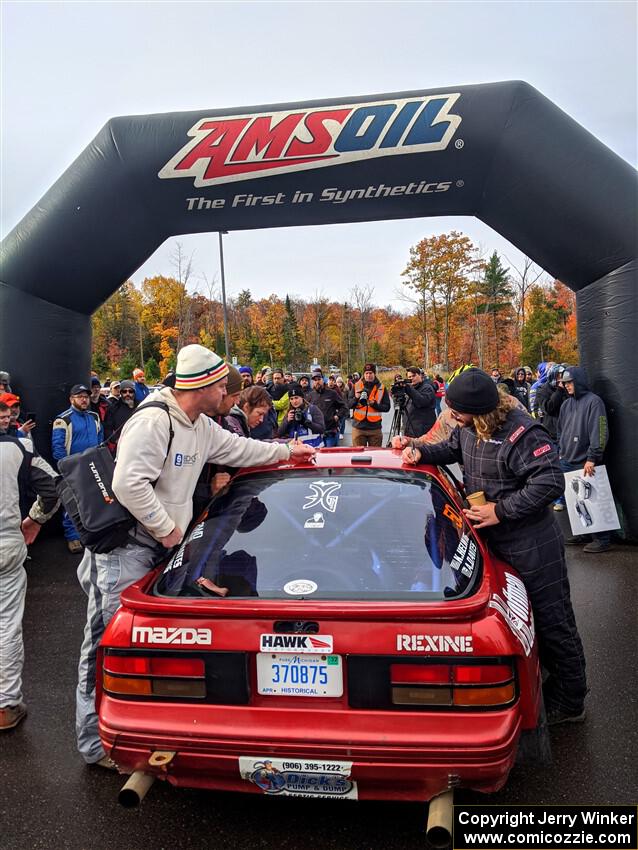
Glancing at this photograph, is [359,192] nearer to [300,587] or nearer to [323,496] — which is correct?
[323,496]

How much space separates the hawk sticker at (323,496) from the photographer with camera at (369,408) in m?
6.92

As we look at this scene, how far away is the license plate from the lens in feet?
6.88

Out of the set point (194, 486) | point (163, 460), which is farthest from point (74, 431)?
point (163, 460)

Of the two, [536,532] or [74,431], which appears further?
[74,431]

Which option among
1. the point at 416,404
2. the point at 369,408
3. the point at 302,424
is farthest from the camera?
the point at 369,408

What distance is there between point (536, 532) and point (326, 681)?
1.41 metres

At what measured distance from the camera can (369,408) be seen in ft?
32.6

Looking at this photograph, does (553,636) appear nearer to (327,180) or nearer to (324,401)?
(327,180)

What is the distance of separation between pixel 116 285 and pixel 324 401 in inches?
191

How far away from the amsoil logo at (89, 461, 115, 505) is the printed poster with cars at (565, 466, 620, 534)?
5.10 m

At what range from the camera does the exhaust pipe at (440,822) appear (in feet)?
6.19

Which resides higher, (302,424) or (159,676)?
(302,424)

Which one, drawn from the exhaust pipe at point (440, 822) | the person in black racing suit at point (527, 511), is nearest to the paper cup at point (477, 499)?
the person in black racing suit at point (527, 511)

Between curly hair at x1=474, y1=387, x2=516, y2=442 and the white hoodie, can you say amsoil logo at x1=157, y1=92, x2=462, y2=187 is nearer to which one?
curly hair at x1=474, y1=387, x2=516, y2=442
